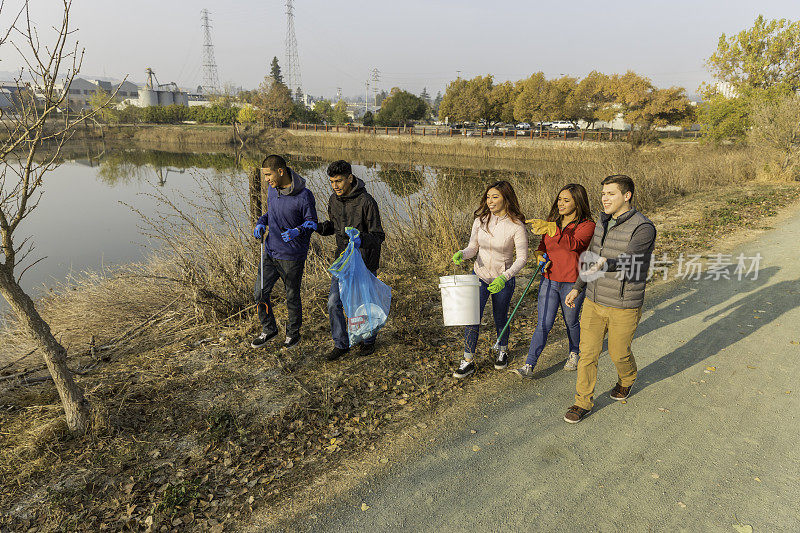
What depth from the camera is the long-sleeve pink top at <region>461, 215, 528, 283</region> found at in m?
3.74

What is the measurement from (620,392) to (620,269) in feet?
4.04

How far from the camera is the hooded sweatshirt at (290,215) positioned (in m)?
4.26

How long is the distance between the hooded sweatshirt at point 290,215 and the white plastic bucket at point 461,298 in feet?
4.89

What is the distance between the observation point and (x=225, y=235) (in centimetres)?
627

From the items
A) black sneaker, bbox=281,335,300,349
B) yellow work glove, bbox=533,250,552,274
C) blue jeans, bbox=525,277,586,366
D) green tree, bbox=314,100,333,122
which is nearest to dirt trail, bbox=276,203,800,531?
blue jeans, bbox=525,277,586,366

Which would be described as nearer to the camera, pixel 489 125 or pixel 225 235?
pixel 225 235

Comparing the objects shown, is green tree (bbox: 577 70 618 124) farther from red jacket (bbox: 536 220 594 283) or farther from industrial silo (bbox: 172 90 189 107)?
industrial silo (bbox: 172 90 189 107)

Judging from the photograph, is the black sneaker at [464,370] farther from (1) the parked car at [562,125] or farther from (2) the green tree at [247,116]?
(2) the green tree at [247,116]

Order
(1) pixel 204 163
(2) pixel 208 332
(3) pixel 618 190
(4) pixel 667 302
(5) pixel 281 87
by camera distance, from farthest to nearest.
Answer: (5) pixel 281 87 < (1) pixel 204 163 < (4) pixel 667 302 < (2) pixel 208 332 < (3) pixel 618 190

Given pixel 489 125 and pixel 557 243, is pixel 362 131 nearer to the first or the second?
pixel 489 125

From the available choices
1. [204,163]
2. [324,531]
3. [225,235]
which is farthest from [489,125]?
[324,531]

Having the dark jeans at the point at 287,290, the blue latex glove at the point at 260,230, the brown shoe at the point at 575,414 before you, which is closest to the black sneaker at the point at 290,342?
the dark jeans at the point at 287,290

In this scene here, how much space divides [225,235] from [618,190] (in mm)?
5096

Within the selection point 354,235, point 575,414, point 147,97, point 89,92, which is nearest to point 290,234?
point 354,235
